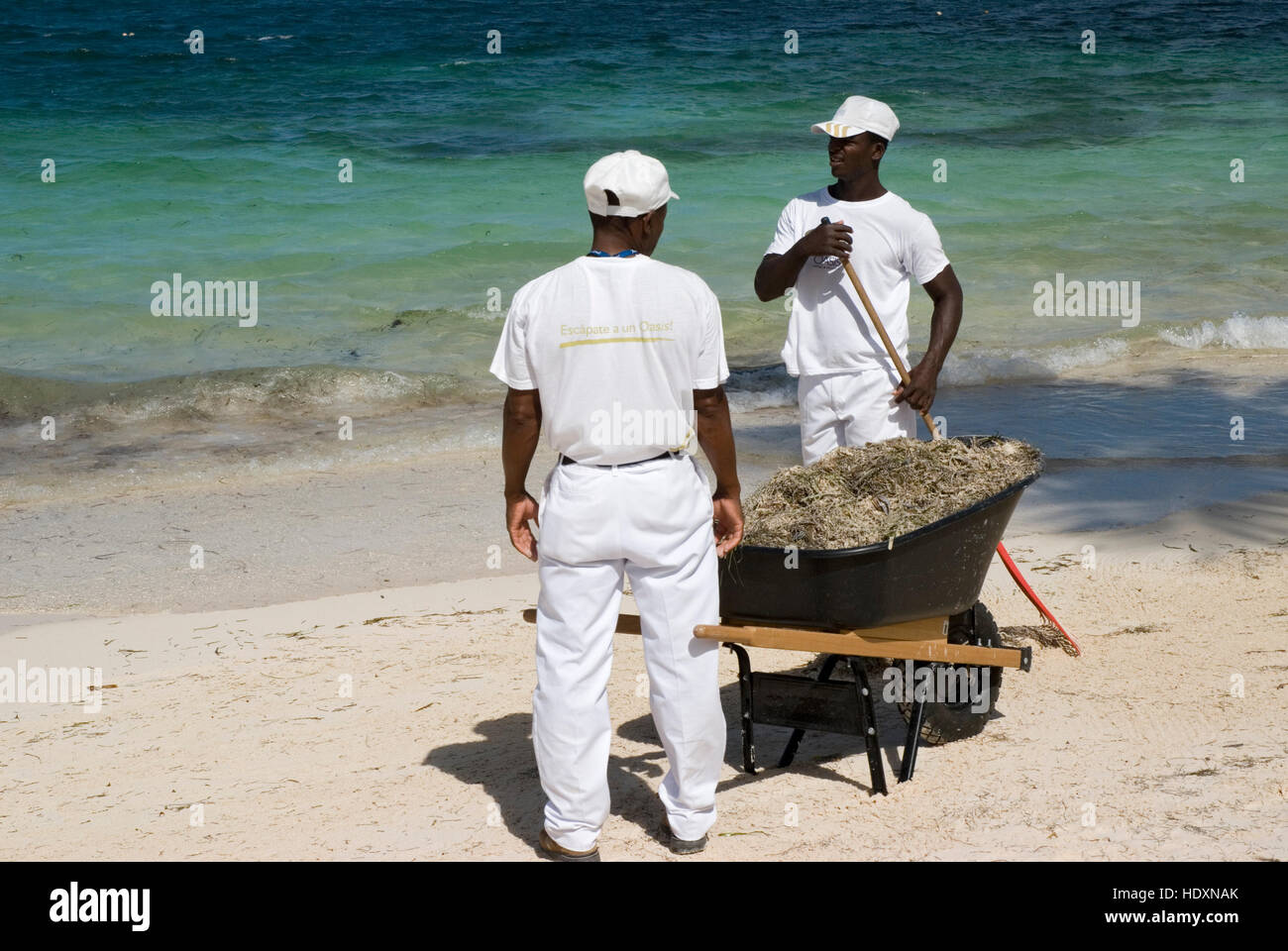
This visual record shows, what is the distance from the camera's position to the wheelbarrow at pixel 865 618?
391 centimetres

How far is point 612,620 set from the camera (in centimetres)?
364

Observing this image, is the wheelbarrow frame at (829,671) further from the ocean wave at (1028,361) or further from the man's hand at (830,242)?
the ocean wave at (1028,361)

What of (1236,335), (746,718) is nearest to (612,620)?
(746,718)

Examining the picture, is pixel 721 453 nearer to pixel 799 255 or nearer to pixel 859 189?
pixel 799 255

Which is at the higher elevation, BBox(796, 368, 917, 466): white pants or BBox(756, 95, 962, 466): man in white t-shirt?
BBox(756, 95, 962, 466): man in white t-shirt

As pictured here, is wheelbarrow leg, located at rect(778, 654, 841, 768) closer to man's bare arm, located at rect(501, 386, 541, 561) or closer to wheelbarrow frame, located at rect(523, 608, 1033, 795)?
wheelbarrow frame, located at rect(523, 608, 1033, 795)

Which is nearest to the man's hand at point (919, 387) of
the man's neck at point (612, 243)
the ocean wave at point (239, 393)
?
the man's neck at point (612, 243)

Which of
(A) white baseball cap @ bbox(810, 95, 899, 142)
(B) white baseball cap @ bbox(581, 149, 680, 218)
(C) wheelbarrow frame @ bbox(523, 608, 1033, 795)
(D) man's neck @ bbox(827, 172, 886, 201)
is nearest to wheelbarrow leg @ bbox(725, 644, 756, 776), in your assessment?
(C) wheelbarrow frame @ bbox(523, 608, 1033, 795)

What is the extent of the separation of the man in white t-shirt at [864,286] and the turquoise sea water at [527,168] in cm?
565

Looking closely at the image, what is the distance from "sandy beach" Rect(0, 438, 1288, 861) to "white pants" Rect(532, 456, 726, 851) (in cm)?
Result: 30

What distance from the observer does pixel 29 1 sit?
108 ft

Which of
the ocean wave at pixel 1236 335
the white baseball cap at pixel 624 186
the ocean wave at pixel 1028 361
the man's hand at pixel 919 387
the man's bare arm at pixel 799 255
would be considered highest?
the white baseball cap at pixel 624 186

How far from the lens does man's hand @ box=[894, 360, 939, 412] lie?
4828 millimetres

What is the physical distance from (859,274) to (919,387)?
0.43 meters
